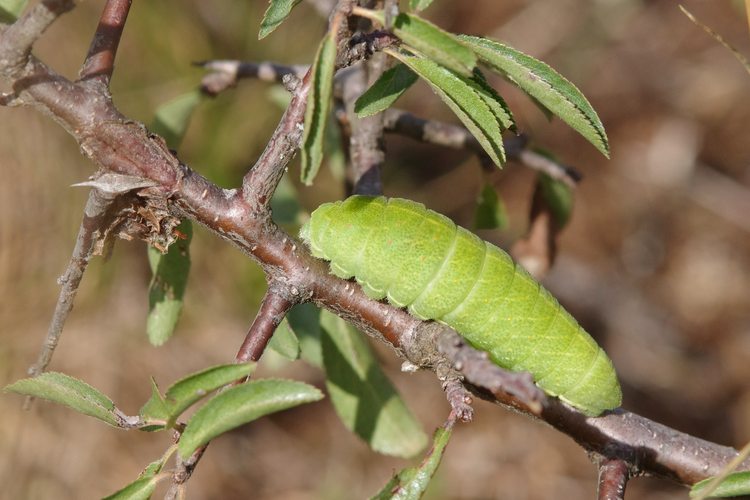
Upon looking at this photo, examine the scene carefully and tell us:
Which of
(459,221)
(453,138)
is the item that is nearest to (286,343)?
(453,138)

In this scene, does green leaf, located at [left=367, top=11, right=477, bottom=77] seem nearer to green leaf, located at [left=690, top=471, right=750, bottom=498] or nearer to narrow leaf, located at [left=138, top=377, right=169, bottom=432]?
narrow leaf, located at [left=138, top=377, right=169, bottom=432]

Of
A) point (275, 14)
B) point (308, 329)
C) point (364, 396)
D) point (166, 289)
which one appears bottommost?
point (364, 396)

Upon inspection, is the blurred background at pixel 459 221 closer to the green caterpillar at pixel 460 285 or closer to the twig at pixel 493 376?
the green caterpillar at pixel 460 285

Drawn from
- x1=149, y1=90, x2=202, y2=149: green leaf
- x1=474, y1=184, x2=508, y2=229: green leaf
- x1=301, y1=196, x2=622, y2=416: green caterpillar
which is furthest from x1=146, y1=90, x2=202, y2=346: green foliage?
x1=474, y1=184, x2=508, y2=229: green leaf

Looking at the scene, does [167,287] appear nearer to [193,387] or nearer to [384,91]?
[193,387]

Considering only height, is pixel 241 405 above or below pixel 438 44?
below

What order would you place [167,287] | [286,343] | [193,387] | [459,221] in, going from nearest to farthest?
[193,387], [286,343], [167,287], [459,221]

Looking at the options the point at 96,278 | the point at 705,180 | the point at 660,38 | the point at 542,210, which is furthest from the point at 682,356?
the point at 96,278
